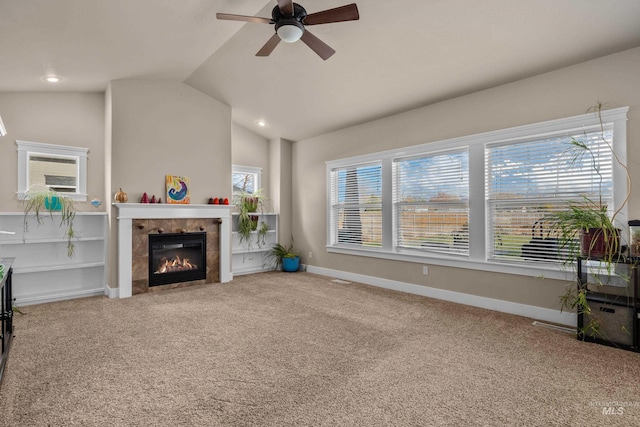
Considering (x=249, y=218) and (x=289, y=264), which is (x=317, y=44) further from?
(x=289, y=264)

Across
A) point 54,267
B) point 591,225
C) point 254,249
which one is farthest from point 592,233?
point 54,267

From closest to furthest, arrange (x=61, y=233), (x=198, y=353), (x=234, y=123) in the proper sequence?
(x=198, y=353) → (x=61, y=233) → (x=234, y=123)

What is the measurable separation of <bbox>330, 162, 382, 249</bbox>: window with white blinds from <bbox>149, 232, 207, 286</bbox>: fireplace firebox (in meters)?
2.36

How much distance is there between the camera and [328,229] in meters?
6.47

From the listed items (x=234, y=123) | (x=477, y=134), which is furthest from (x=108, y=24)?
(x=477, y=134)

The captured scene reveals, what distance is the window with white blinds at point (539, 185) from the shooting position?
11.6ft

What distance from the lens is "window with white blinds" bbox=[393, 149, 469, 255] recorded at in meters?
4.65

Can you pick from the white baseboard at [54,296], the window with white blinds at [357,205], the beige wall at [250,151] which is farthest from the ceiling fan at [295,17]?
the white baseboard at [54,296]

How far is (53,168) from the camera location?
4930mm

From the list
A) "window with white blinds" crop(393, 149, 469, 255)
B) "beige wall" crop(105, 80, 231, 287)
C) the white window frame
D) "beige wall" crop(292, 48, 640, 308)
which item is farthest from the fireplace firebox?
"window with white blinds" crop(393, 149, 469, 255)

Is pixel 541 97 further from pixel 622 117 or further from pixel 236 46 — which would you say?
pixel 236 46

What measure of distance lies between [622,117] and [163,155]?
5790 mm

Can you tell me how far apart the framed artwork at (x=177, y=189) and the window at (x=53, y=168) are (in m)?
1.17

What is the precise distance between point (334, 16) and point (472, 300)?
12.1ft
